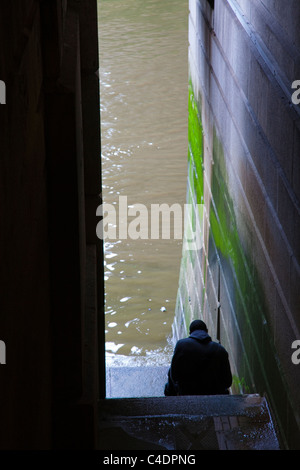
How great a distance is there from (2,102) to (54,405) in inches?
68.9

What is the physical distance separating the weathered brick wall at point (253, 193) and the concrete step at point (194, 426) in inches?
7.1

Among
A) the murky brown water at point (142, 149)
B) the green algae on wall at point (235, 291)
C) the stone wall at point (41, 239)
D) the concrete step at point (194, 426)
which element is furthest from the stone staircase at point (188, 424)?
the murky brown water at point (142, 149)

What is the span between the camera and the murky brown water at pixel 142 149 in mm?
11438

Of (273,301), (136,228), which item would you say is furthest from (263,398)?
(136,228)

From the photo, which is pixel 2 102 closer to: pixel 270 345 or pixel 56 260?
pixel 56 260

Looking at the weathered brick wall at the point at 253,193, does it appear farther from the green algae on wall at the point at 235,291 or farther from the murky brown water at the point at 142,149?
the murky brown water at the point at 142,149

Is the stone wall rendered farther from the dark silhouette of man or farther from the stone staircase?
the dark silhouette of man

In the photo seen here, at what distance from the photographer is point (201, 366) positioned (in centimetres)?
533

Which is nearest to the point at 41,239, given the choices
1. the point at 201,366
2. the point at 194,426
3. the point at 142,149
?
the point at 194,426

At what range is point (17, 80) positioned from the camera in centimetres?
179

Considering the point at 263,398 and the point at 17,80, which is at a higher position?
the point at 17,80

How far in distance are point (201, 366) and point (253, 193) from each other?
1616mm

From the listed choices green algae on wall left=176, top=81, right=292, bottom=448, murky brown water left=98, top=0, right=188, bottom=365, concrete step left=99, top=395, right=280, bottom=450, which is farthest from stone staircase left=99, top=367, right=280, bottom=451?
murky brown water left=98, top=0, right=188, bottom=365

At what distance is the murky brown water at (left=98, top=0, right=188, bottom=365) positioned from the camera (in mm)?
11438
